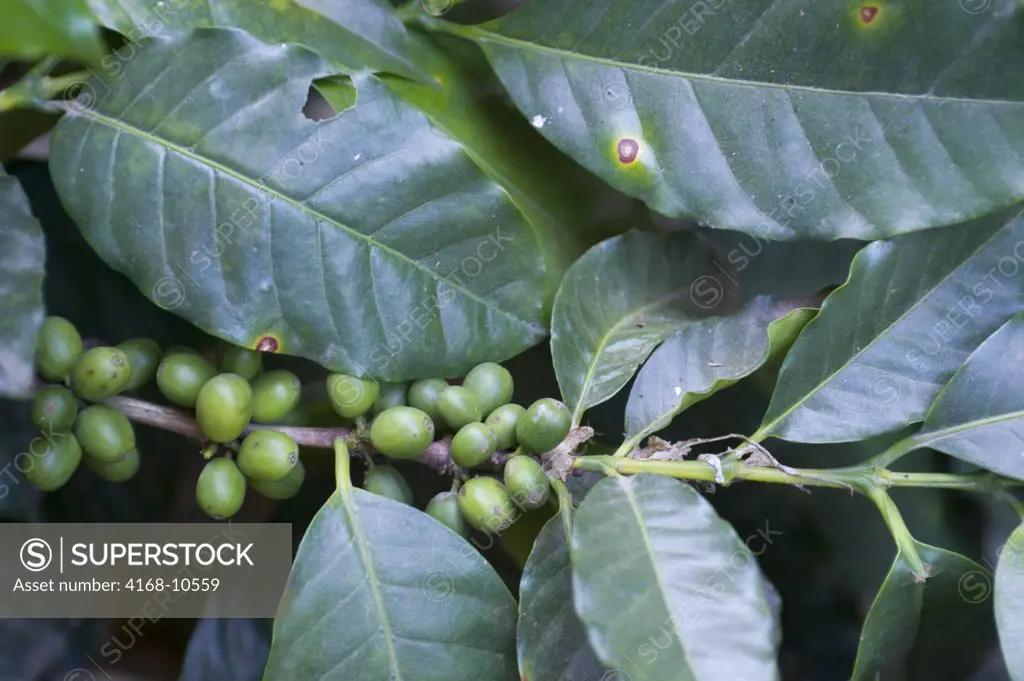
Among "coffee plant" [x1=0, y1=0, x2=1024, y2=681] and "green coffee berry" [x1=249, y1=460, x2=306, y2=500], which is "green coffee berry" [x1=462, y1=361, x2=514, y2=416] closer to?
"coffee plant" [x1=0, y1=0, x2=1024, y2=681]

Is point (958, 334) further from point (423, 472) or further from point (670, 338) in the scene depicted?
point (423, 472)

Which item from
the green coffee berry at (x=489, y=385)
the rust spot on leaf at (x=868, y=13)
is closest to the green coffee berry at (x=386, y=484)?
the green coffee berry at (x=489, y=385)

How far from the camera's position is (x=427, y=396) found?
72 centimetres

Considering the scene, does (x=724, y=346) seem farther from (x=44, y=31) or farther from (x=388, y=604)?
(x=44, y=31)

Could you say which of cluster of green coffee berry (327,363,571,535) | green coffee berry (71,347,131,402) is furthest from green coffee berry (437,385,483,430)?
green coffee berry (71,347,131,402)

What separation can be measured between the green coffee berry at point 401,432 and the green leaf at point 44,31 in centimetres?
34

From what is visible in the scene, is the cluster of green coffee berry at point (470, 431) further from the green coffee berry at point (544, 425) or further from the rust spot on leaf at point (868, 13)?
the rust spot on leaf at point (868, 13)

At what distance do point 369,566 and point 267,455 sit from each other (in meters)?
0.13

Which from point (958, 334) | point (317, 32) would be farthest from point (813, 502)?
point (317, 32)

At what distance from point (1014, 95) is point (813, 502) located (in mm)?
483

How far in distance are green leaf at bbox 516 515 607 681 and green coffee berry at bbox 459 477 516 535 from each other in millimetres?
42

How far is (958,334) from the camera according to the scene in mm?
750

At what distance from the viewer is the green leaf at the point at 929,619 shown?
680 millimetres

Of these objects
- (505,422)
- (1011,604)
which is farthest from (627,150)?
(1011,604)
